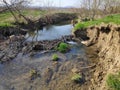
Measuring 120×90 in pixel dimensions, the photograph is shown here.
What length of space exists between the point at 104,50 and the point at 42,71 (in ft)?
19.3

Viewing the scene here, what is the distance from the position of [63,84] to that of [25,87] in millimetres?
2348

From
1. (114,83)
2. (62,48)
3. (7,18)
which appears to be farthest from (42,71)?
(7,18)

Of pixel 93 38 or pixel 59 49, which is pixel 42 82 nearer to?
pixel 59 49

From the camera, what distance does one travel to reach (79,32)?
26328mm

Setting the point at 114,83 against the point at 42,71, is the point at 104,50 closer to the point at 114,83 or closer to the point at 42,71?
the point at 42,71

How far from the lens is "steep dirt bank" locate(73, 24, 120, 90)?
14.7 meters

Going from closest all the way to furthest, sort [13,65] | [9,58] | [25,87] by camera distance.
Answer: [25,87] → [13,65] → [9,58]

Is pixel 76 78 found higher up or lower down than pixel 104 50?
lower down

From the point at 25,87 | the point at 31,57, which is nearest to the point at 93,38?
the point at 31,57

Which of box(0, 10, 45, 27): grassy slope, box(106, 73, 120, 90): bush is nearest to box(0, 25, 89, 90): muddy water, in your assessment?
box(106, 73, 120, 90): bush

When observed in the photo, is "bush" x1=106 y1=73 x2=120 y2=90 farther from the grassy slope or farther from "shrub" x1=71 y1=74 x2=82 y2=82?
the grassy slope

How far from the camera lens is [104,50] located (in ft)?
64.2

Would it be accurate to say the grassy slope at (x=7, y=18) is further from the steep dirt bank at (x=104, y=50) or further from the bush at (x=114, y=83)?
the bush at (x=114, y=83)

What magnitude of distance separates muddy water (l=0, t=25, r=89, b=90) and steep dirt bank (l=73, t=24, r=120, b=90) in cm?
104
